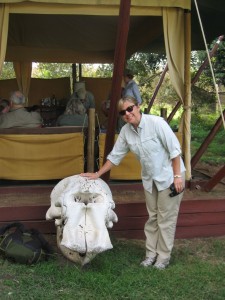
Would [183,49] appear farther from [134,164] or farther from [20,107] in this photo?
[20,107]

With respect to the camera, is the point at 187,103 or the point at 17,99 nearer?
the point at 187,103

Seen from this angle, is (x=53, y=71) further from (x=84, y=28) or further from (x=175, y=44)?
(x=175, y=44)

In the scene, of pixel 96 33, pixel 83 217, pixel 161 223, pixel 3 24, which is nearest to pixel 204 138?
pixel 96 33

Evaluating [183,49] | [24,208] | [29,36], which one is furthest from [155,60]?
[24,208]

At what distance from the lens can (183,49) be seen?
5.58m

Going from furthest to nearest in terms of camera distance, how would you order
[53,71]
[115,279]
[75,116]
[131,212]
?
[53,71], [75,116], [131,212], [115,279]

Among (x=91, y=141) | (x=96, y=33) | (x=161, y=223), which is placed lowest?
(x=161, y=223)

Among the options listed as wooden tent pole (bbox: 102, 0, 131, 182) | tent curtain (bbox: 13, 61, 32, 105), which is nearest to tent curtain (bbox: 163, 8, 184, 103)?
wooden tent pole (bbox: 102, 0, 131, 182)

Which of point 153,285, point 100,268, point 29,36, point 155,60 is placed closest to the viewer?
point 153,285

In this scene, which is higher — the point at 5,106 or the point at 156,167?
the point at 5,106

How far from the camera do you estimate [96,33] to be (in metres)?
9.30

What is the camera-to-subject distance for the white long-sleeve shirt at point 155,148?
149 inches

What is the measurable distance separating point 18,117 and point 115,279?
2.72 m

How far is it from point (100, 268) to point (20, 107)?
266 centimetres
